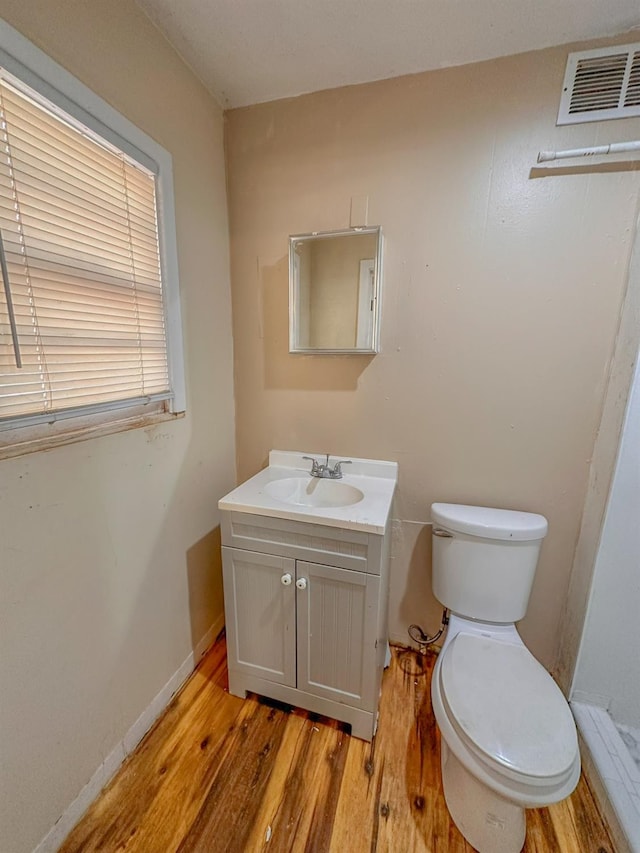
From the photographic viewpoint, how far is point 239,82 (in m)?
1.29

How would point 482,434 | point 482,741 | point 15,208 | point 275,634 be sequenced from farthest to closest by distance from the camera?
point 482,434 → point 275,634 → point 482,741 → point 15,208

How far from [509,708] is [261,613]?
2.66 ft

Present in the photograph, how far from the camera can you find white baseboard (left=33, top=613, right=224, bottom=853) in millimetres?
924

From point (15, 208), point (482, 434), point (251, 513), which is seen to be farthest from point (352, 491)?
point (15, 208)

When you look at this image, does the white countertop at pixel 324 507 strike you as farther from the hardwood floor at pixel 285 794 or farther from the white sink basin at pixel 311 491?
the hardwood floor at pixel 285 794

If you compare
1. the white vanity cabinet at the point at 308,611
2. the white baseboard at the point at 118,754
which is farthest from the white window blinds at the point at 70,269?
the white baseboard at the point at 118,754

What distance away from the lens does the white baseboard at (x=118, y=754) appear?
92cm

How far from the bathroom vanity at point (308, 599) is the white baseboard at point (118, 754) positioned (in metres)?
0.23

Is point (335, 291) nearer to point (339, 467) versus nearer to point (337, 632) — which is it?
point (339, 467)

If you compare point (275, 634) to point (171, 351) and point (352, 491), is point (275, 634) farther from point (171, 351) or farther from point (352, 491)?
point (171, 351)

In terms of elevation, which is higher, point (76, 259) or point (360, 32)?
point (360, 32)

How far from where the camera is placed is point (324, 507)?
1310 mm

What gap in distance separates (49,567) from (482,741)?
3.93ft

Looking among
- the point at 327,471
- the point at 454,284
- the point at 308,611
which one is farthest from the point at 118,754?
the point at 454,284
